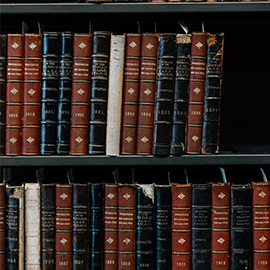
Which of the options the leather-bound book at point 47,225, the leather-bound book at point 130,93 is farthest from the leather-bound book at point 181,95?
the leather-bound book at point 47,225

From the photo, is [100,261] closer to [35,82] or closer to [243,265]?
[243,265]

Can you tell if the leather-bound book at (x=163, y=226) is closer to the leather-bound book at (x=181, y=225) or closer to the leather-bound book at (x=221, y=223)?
the leather-bound book at (x=181, y=225)

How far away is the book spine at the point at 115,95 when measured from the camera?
0.73 meters

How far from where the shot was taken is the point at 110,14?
726 mm

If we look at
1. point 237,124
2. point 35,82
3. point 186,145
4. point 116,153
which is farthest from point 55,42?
point 237,124

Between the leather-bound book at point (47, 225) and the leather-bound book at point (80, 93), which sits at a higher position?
the leather-bound book at point (80, 93)

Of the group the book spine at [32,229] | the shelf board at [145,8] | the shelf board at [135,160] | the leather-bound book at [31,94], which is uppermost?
the shelf board at [145,8]

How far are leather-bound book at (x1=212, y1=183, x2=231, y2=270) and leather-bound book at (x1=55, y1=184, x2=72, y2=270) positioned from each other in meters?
0.40

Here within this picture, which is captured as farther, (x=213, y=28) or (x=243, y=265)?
(x=213, y=28)

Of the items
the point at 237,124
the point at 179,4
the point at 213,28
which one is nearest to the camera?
Answer: the point at 179,4

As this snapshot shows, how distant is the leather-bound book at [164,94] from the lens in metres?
0.73

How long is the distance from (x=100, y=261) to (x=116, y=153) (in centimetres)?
31

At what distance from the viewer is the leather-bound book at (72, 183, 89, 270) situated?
75 cm

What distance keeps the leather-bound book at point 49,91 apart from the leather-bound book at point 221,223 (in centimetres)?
47
